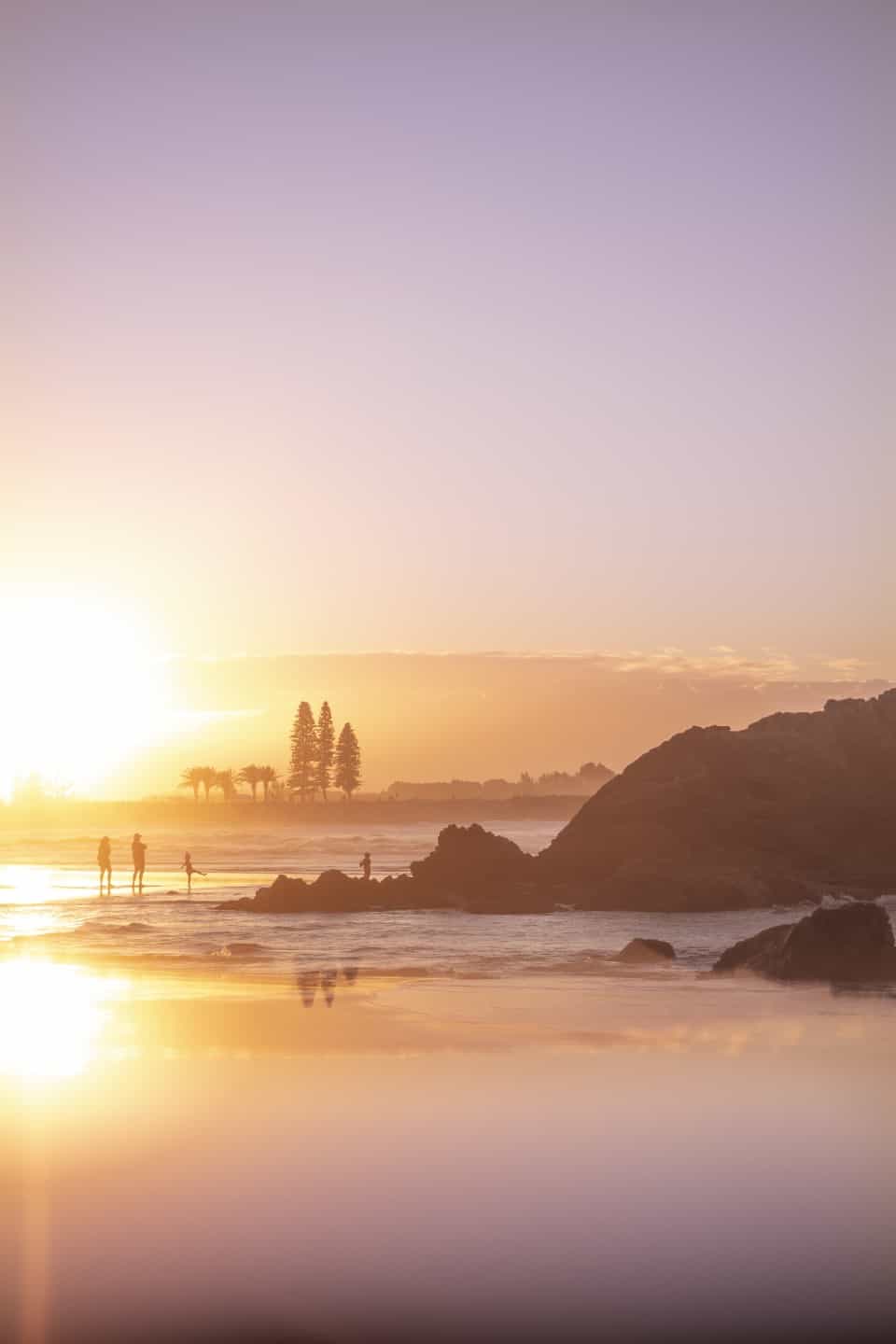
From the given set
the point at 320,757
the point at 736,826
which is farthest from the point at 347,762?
the point at 736,826

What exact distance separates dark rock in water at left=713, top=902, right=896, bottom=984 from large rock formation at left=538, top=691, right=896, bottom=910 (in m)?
16.8

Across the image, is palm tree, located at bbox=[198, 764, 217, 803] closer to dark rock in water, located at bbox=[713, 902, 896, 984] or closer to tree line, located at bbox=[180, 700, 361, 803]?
tree line, located at bbox=[180, 700, 361, 803]

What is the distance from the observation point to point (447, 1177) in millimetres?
10297

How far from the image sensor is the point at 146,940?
3030 centimetres

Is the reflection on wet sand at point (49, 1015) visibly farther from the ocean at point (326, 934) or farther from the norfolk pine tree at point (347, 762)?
the norfolk pine tree at point (347, 762)

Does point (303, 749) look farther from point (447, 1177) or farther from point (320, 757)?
point (447, 1177)

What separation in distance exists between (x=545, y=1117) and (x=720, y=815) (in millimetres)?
35704

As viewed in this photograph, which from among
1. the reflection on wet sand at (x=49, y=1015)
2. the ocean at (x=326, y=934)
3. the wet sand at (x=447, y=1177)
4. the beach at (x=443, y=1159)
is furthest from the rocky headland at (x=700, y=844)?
the wet sand at (x=447, y=1177)

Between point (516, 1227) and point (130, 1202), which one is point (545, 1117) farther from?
point (130, 1202)

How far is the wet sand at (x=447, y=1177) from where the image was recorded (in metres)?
7.65

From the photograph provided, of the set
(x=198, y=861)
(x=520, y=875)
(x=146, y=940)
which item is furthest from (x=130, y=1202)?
(x=198, y=861)

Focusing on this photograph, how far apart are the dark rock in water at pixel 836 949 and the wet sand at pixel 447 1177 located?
4485mm

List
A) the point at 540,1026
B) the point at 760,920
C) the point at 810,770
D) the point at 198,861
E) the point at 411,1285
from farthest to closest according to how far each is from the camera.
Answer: the point at 198,861
the point at 810,770
the point at 760,920
the point at 540,1026
the point at 411,1285

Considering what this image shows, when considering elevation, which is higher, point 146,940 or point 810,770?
point 810,770
